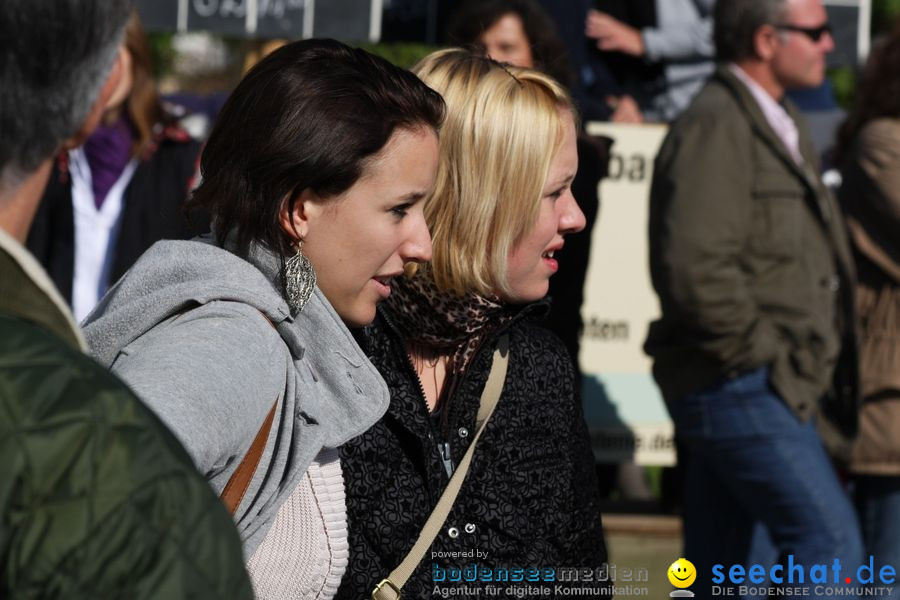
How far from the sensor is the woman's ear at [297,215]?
2283 mm

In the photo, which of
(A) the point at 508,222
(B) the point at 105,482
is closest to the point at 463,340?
(A) the point at 508,222

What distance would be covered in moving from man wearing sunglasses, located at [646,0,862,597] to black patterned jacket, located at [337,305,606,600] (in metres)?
1.45

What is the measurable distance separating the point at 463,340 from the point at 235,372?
996 mm

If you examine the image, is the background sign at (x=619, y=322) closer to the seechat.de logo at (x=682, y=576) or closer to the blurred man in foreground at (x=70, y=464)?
the seechat.de logo at (x=682, y=576)

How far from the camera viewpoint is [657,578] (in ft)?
18.8

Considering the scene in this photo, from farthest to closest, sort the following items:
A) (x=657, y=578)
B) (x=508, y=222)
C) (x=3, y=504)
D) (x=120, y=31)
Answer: (x=657, y=578) < (x=508, y=222) < (x=120, y=31) < (x=3, y=504)

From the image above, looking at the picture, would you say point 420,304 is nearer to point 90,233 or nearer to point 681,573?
point 681,573

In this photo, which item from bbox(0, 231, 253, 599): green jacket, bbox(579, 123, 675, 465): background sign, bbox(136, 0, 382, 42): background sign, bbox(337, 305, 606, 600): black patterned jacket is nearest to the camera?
bbox(0, 231, 253, 599): green jacket

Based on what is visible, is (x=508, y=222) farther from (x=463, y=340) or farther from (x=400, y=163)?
(x=400, y=163)

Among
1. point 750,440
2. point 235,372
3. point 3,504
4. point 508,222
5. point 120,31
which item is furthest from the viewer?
point 750,440

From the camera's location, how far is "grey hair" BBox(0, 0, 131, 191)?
4.15 ft

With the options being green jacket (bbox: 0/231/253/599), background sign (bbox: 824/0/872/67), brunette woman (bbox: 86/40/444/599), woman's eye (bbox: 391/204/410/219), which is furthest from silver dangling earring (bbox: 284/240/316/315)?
background sign (bbox: 824/0/872/67)

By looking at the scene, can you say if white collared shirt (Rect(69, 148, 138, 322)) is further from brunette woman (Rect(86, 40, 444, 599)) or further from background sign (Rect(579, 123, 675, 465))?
brunette woman (Rect(86, 40, 444, 599))

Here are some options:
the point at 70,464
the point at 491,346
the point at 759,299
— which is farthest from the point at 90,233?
the point at 70,464
